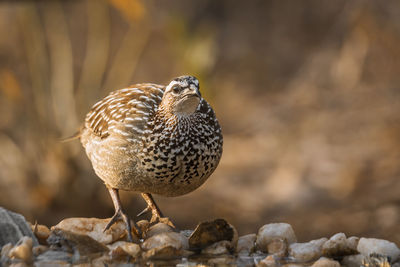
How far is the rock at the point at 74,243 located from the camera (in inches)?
161

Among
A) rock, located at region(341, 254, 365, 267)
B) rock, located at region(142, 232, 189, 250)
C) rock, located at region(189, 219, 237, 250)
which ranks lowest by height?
rock, located at region(341, 254, 365, 267)

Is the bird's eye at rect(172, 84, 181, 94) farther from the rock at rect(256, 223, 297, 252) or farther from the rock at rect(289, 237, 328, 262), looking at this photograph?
the rock at rect(289, 237, 328, 262)

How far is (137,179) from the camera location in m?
4.50

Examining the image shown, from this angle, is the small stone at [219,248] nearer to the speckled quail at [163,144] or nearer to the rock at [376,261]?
the speckled quail at [163,144]

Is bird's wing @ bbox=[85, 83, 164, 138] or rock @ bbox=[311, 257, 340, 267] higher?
bird's wing @ bbox=[85, 83, 164, 138]

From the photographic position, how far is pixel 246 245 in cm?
447

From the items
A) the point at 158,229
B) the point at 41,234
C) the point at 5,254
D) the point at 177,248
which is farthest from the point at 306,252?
the point at 5,254

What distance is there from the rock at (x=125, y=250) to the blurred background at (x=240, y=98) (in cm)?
374

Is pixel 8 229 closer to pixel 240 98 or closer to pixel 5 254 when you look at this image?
pixel 5 254

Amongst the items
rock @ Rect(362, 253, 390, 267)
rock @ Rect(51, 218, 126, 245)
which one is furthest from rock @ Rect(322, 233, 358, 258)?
rock @ Rect(51, 218, 126, 245)

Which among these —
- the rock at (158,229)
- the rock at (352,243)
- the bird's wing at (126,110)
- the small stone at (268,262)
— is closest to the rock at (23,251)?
the rock at (158,229)

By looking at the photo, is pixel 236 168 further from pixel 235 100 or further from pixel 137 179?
pixel 137 179

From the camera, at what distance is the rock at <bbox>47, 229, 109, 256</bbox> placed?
4.09 m

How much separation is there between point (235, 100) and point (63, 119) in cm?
360
